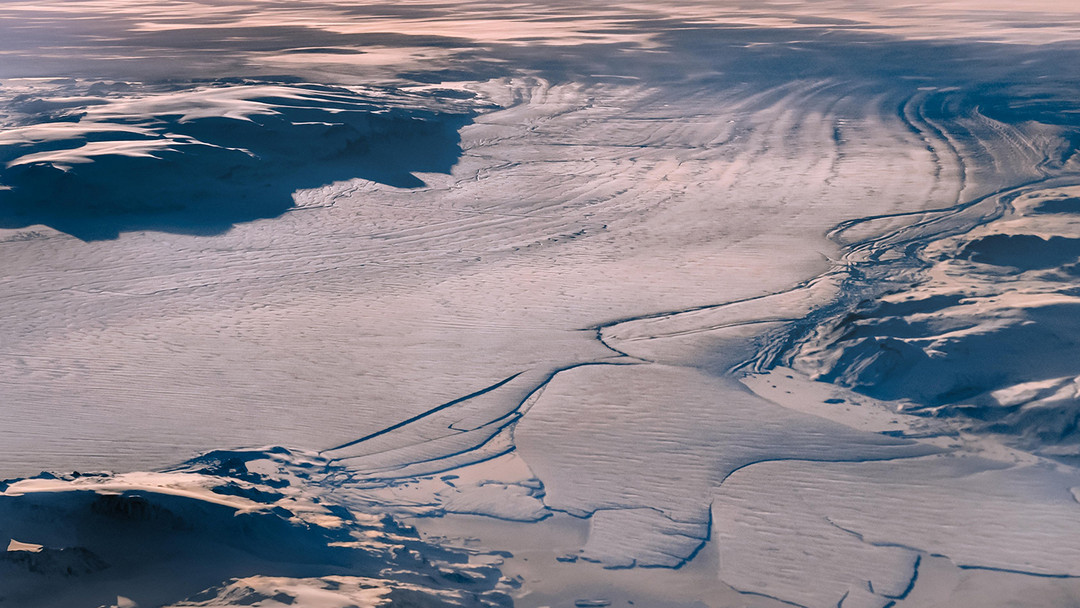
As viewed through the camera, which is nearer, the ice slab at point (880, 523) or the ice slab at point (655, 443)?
the ice slab at point (880, 523)

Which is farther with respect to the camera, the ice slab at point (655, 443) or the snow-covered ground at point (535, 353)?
the ice slab at point (655, 443)

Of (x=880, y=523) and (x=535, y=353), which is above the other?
(x=535, y=353)

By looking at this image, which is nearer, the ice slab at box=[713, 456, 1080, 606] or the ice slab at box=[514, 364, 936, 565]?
the ice slab at box=[713, 456, 1080, 606]

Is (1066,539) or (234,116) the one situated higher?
(234,116)

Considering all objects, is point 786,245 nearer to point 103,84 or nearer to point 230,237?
point 230,237

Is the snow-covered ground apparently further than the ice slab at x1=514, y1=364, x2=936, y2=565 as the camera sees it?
No

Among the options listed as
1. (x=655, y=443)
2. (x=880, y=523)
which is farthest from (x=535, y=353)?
(x=880, y=523)

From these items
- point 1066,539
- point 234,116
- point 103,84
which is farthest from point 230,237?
point 103,84

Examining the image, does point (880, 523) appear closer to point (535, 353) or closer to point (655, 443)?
point (655, 443)
